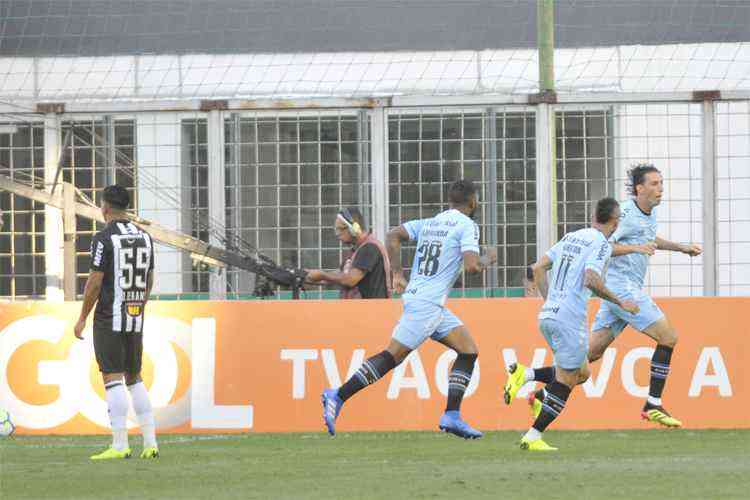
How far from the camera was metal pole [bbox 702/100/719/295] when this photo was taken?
606 inches

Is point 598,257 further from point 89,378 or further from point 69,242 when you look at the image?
point 69,242

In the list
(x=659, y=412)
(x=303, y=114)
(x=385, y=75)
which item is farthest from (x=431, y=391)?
(x=385, y=75)

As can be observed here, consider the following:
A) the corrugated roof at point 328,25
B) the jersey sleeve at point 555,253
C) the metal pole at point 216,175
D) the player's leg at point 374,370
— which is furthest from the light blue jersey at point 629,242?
the metal pole at point 216,175

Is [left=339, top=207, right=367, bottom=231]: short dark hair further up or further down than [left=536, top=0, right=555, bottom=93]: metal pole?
further down

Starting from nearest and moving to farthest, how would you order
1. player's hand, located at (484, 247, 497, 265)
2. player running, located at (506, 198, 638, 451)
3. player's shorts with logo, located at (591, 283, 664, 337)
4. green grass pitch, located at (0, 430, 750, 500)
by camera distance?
green grass pitch, located at (0, 430, 750, 500) → player running, located at (506, 198, 638, 451) → player's shorts with logo, located at (591, 283, 664, 337) → player's hand, located at (484, 247, 497, 265)

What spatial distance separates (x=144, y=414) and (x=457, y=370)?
2.48 meters

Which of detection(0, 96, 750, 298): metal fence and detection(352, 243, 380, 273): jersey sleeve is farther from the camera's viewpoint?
detection(0, 96, 750, 298): metal fence

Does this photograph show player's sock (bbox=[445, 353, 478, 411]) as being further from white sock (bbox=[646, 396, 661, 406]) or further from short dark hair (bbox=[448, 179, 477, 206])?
white sock (bbox=[646, 396, 661, 406])

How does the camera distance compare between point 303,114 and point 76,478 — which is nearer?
point 76,478

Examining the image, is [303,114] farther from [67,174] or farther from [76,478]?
[76,478]

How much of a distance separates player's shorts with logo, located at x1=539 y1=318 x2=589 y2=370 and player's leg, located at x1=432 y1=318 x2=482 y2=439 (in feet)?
3.59

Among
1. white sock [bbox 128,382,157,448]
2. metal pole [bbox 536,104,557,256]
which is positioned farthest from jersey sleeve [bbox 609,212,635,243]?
white sock [bbox 128,382,157,448]

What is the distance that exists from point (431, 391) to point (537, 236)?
2198 mm

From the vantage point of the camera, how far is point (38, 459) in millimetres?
11250
